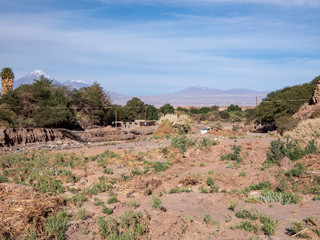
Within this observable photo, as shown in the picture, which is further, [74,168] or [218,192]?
[74,168]

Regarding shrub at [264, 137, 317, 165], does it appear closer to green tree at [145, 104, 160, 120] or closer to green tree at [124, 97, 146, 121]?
green tree at [124, 97, 146, 121]

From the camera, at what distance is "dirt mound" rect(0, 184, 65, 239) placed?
624cm

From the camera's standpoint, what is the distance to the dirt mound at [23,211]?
246 inches

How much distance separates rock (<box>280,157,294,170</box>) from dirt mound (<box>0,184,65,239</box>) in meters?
7.82

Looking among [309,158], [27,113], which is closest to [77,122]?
[27,113]

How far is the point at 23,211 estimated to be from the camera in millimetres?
6812

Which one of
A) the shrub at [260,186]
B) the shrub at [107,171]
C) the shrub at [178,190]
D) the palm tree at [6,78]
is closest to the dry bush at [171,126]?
the shrub at [107,171]

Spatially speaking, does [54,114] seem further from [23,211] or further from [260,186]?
[23,211]

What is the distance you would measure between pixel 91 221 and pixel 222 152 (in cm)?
1006

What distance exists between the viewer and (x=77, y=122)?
45250 millimetres

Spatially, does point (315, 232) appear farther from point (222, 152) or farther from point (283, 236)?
A: point (222, 152)

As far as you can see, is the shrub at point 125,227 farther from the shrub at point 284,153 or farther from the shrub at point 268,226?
the shrub at point 284,153

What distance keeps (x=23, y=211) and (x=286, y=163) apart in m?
9.11

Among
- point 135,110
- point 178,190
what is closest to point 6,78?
point 135,110
